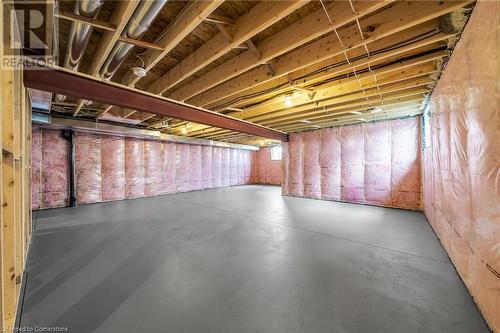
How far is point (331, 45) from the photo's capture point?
199 centimetres

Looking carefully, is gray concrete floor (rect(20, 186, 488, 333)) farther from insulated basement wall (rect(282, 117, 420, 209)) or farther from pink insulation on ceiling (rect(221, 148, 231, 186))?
pink insulation on ceiling (rect(221, 148, 231, 186))

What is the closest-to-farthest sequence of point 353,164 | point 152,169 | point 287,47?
point 287,47
point 353,164
point 152,169

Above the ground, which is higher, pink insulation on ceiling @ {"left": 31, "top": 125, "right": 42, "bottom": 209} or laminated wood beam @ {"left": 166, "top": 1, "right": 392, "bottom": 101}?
laminated wood beam @ {"left": 166, "top": 1, "right": 392, "bottom": 101}

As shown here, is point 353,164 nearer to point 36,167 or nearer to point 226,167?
point 226,167

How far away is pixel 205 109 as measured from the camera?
363cm

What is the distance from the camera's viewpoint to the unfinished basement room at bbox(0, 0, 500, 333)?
1.33 metres

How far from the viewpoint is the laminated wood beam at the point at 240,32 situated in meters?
→ 1.48

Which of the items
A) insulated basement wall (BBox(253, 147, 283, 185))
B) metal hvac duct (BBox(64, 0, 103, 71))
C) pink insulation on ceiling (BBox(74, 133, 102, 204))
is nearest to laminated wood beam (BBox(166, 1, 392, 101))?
metal hvac duct (BBox(64, 0, 103, 71))

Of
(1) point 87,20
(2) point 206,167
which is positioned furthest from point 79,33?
(2) point 206,167

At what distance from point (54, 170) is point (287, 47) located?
5969 mm

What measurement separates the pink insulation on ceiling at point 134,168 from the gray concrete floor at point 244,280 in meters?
2.67

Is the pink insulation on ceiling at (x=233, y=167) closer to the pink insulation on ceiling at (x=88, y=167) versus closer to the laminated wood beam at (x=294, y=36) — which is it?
the pink insulation on ceiling at (x=88, y=167)

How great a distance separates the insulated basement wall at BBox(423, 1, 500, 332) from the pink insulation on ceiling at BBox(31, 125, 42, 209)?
7.18 meters

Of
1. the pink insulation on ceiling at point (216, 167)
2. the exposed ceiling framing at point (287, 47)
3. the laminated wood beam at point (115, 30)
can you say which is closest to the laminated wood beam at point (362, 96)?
the exposed ceiling framing at point (287, 47)
